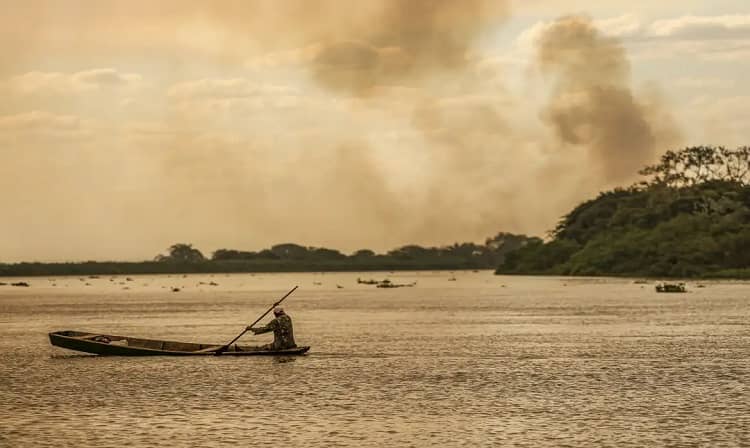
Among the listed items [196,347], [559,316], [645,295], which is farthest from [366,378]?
[645,295]

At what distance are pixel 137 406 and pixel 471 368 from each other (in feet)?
58.1

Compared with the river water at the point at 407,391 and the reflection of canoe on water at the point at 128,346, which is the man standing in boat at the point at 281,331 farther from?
the river water at the point at 407,391

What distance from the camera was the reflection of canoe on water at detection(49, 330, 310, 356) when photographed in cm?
5488

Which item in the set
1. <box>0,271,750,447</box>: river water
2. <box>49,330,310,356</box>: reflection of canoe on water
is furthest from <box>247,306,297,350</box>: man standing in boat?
<box>0,271,750,447</box>: river water

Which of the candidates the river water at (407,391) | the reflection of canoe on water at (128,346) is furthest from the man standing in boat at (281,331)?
the river water at (407,391)

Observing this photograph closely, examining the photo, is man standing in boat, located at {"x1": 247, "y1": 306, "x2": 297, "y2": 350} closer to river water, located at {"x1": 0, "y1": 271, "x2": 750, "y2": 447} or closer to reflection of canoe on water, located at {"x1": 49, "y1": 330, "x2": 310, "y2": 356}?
reflection of canoe on water, located at {"x1": 49, "y1": 330, "x2": 310, "y2": 356}

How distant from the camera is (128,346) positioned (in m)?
57.4

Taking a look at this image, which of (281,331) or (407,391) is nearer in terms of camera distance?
(407,391)

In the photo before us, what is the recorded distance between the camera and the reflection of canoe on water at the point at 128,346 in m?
54.9

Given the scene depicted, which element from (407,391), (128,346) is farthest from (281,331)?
(407,391)

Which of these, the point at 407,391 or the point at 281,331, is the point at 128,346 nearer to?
the point at 281,331

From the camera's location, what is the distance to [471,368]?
52219mm

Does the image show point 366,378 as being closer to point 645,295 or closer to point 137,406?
point 137,406

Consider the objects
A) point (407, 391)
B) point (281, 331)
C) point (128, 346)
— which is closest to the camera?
point (407, 391)
